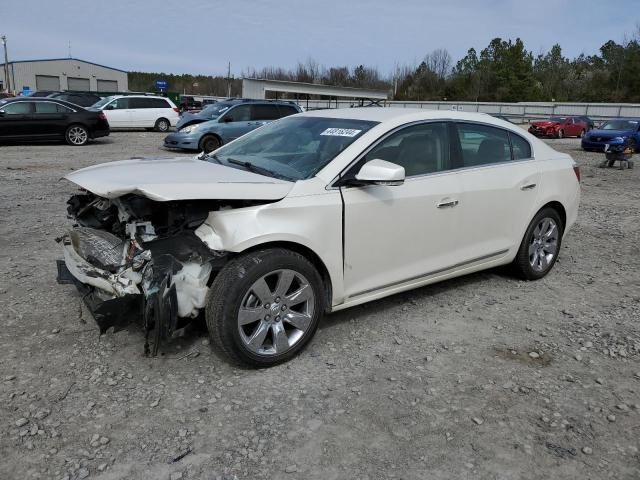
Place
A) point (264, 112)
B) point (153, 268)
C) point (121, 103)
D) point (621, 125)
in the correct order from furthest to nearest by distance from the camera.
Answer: point (121, 103) < point (621, 125) < point (264, 112) < point (153, 268)

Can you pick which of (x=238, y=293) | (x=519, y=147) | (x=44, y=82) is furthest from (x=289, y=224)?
(x=44, y=82)

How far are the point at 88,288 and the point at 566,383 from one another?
3.24 metres

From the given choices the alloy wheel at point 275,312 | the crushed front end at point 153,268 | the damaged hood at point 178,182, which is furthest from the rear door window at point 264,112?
the alloy wheel at point 275,312

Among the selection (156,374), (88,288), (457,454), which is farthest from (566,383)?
(88,288)

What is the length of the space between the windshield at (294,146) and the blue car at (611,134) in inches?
749

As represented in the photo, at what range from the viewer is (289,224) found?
10.8 feet

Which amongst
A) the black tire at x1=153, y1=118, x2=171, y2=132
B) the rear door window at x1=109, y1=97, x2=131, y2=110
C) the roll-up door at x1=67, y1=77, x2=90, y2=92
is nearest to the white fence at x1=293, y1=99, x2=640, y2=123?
the black tire at x1=153, y1=118, x2=171, y2=132

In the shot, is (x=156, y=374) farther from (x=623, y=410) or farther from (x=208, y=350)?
(x=623, y=410)

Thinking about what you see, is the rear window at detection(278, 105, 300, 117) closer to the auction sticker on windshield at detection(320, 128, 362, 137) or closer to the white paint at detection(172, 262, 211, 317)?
the auction sticker on windshield at detection(320, 128, 362, 137)

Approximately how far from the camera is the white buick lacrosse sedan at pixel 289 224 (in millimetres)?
3186

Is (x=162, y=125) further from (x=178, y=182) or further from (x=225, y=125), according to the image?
Answer: (x=178, y=182)

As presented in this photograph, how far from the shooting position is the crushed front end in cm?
318

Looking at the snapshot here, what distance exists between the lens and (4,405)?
294cm

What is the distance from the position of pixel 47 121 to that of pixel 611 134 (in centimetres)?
1999
